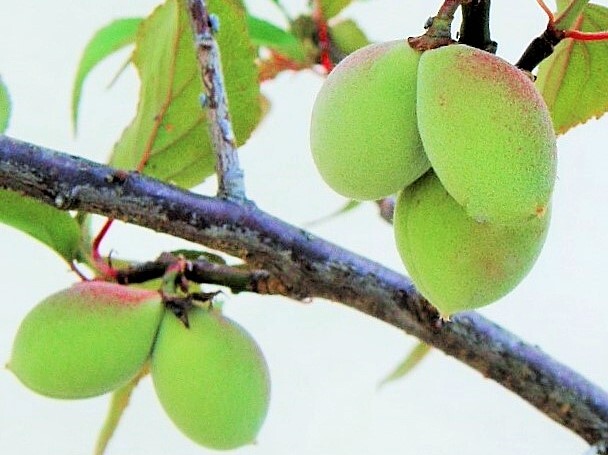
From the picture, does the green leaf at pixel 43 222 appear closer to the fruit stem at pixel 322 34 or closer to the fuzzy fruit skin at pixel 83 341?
the fuzzy fruit skin at pixel 83 341

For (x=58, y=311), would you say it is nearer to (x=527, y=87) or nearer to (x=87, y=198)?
(x=87, y=198)

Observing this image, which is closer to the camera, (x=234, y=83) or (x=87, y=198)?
(x=87, y=198)

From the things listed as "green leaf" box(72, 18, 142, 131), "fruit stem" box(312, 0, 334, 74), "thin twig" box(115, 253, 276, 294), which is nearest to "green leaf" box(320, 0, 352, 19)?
"fruit stem" box(312, 0, 334, 74)

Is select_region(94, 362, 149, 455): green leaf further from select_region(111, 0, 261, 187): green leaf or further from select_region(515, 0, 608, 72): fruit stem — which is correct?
select_region(515, 0, 608, 72): fruit stem

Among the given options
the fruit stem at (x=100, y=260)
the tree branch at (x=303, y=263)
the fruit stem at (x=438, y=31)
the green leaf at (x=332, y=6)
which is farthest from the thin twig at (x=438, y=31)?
the green leaf at (x=332, y=6)

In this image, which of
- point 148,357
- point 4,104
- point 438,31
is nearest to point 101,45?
point 4,104

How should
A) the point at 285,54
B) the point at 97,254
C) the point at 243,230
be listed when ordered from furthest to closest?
1. the point at 285,54
2. the point at 97,254
3. the point at 243,230

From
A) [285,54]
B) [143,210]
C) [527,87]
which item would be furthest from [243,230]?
[285,54]

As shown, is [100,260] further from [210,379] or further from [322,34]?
[322,34]
